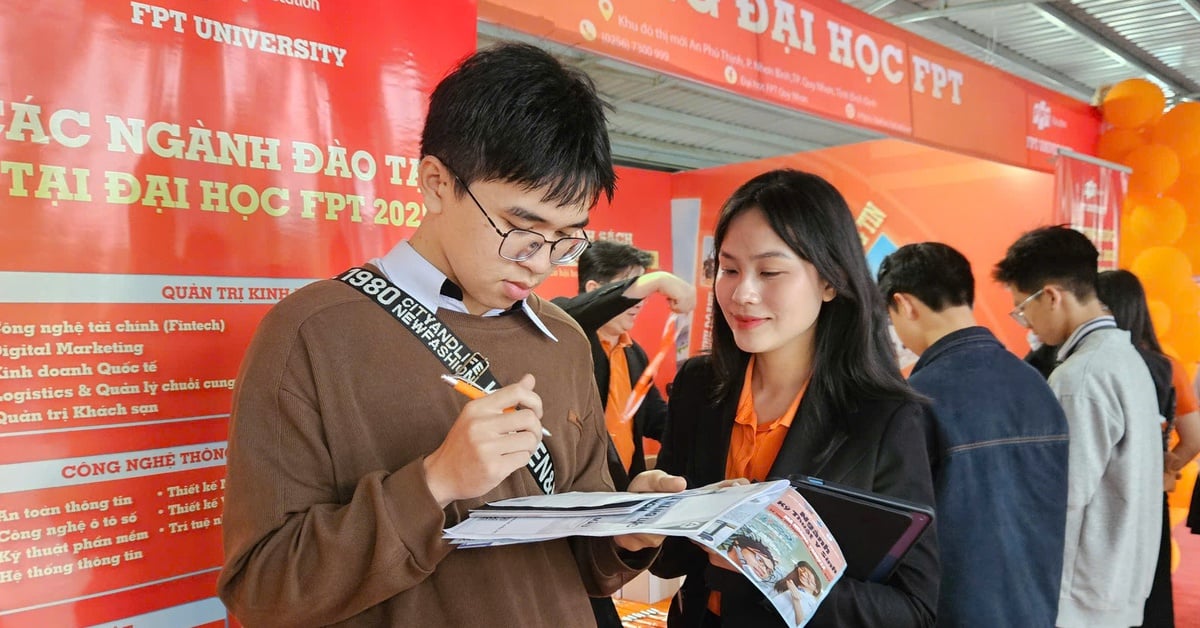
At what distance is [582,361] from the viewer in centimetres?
141

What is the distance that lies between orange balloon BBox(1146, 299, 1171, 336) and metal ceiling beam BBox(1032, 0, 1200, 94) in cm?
220

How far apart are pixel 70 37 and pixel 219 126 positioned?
27cm

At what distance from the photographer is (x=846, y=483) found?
1.48 meters

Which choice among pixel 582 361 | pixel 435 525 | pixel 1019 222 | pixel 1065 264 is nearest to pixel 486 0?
pixel 582 361

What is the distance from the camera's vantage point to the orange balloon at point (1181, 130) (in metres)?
5.61

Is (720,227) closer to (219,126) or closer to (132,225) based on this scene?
(219,126)

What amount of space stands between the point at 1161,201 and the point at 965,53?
5.84ft

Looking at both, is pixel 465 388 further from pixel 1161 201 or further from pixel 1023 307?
pixel 1161 201

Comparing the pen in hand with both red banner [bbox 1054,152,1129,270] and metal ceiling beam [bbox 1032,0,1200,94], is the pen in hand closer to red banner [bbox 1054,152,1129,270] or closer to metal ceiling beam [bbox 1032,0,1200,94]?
red banner [bbox 1054,152,1129,270]

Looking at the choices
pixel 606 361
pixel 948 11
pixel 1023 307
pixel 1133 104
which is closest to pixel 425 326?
pixel 606 361

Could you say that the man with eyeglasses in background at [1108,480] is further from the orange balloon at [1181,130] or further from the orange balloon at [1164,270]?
the orange balloon at [1181,130]

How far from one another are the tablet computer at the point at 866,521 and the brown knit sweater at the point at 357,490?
40 centimetres

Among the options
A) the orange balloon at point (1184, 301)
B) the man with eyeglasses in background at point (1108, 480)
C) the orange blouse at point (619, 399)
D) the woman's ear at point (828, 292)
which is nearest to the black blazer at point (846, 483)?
the woman's ear at point (828, 292)

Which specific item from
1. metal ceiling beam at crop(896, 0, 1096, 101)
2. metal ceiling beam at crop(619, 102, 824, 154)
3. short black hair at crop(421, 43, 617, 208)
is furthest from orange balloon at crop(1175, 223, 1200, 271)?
short black hair at crop(421, 43, 617, 208)
